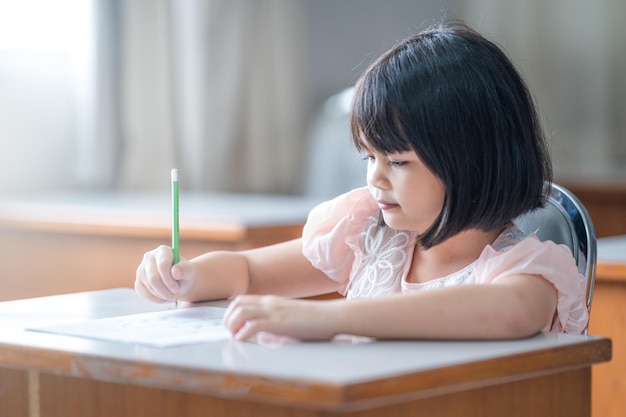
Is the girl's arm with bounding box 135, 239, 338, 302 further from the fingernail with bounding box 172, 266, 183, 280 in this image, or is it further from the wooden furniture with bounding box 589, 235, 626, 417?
the wooden furniture with bounding box 589, 235, 626, 417

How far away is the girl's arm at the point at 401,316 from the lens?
103 cm

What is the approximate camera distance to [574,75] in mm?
4484

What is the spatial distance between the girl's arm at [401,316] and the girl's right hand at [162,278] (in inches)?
10.0

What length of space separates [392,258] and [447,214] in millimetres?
168

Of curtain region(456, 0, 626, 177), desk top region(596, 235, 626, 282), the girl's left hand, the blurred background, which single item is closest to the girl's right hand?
the girl's left hand

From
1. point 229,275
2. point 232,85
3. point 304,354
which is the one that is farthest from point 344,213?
point 232,85

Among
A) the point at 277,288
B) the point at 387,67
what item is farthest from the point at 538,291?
the point at 277,288

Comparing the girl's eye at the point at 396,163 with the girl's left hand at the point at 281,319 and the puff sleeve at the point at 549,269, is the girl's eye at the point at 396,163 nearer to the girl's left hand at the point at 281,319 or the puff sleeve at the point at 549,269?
the puff sleeve at the point at 549,269

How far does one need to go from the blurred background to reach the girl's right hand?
1.73 metres

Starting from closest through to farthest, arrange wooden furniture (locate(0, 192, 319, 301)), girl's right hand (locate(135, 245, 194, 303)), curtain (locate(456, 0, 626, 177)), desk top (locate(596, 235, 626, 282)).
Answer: girl's right hand (locate(135, 245, 194, 303))
desk top (locate(596, 235, 626, 282))
wooden furniture (locate(0, 192, 319, 301))
curtain (locate(456, 0, 626, 177))

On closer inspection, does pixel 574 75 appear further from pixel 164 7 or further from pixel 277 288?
pixel 277 288

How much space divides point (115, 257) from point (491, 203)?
1.45 meters

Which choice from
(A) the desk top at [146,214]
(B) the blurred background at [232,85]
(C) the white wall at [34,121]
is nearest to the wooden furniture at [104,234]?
(A) the desk top at [146,214]

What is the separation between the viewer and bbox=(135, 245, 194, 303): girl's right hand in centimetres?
132
